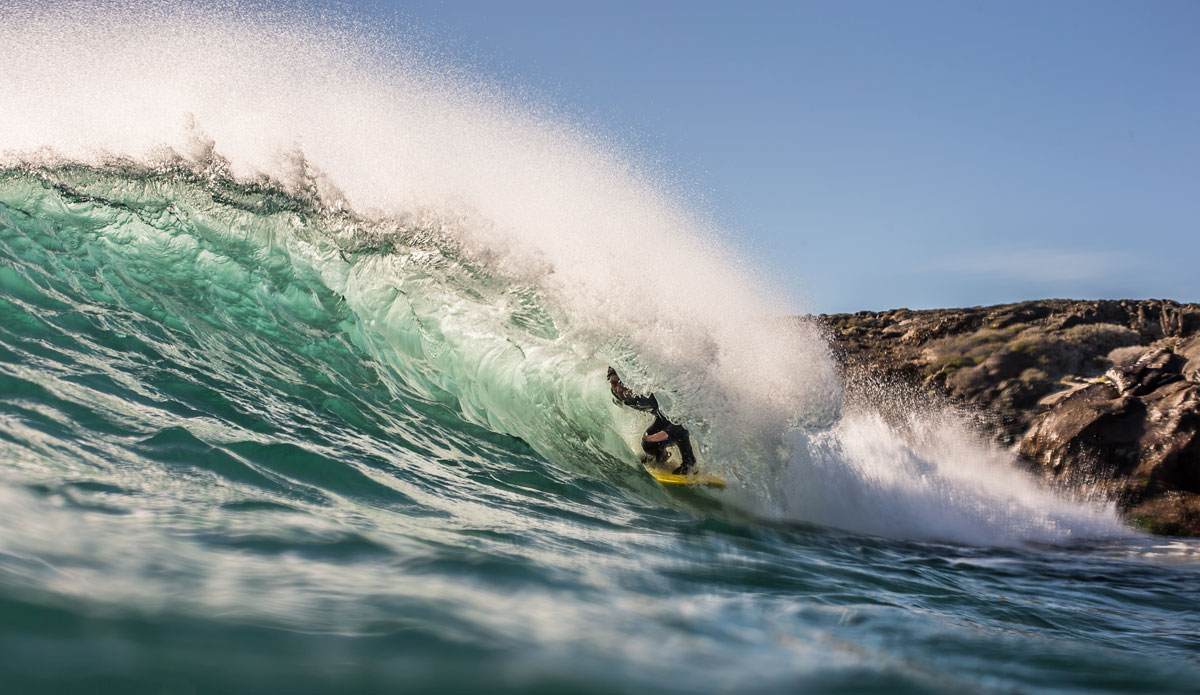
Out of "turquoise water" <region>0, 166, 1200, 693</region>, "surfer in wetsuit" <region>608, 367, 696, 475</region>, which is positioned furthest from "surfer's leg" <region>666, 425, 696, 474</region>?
"turquoise water" <region>0, 166, 1200, 693</region>

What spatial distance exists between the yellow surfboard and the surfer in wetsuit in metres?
0.05

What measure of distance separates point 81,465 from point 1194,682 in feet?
12.8

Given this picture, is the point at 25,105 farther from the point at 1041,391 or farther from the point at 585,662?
the point at 1041,391

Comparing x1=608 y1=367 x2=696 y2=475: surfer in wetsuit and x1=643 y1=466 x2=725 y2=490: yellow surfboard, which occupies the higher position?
x1=608 y1=367 x2=696 y2=475: surfer in wetsuit

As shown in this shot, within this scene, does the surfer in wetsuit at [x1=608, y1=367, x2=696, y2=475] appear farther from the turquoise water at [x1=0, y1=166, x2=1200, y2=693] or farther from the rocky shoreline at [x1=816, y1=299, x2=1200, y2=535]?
the rocky shoreline at [x1=816, y1=299, x2=1200, y2=535]

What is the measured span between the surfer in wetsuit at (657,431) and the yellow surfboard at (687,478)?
51 mm

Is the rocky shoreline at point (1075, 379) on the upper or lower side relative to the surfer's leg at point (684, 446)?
upper

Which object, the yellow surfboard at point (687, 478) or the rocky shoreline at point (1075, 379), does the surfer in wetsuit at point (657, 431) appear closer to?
the yellow surfboard at point (687, 478)

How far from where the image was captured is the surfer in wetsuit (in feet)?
19.6

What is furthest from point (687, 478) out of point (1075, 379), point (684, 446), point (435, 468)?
point (1075, 379)

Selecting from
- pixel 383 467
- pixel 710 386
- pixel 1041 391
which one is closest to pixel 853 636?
pixel 383 467

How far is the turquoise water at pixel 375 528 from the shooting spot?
165cm

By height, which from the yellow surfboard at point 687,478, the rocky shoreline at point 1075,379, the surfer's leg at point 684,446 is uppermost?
the rocky shoreline at point 1075,379

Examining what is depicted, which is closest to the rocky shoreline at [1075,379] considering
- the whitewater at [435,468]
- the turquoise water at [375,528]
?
the whitewater at [435,468]
